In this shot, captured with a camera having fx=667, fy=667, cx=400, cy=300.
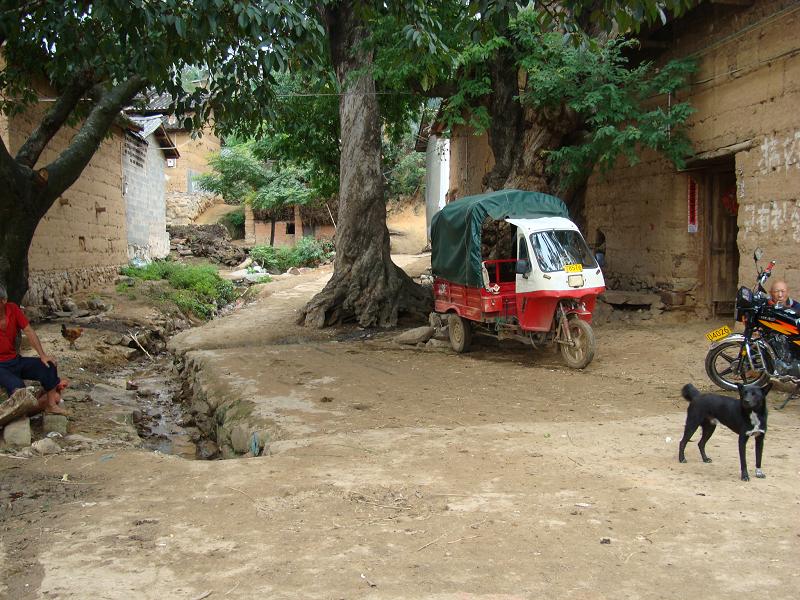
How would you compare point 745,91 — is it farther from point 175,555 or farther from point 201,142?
point 201,142

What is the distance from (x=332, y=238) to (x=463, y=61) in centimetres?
2128

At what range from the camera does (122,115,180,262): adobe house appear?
68.4ft

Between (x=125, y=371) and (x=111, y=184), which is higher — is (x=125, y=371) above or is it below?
below

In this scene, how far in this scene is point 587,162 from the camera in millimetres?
11555

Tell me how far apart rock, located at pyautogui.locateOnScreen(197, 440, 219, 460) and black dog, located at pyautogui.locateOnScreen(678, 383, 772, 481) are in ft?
16.7

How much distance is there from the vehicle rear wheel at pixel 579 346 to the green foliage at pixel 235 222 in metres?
28.1

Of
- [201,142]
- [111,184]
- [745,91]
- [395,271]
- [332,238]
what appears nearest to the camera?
[745,91]

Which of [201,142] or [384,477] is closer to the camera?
[384,477]

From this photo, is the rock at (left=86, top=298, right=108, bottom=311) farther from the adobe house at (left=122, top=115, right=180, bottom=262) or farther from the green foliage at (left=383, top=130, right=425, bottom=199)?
the green foliage at (left=383, top=130, right=425, bottom=199)

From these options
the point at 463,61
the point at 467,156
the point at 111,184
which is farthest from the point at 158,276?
the point at 463,61

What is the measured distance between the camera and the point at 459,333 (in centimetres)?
1095

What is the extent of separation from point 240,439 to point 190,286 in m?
12.9

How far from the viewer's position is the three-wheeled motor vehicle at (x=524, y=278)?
9.05 m

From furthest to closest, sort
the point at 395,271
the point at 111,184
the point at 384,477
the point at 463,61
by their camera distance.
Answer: the point at 111,184 → the point at 395,271 → the point at 463,61 → the point at 384,477
